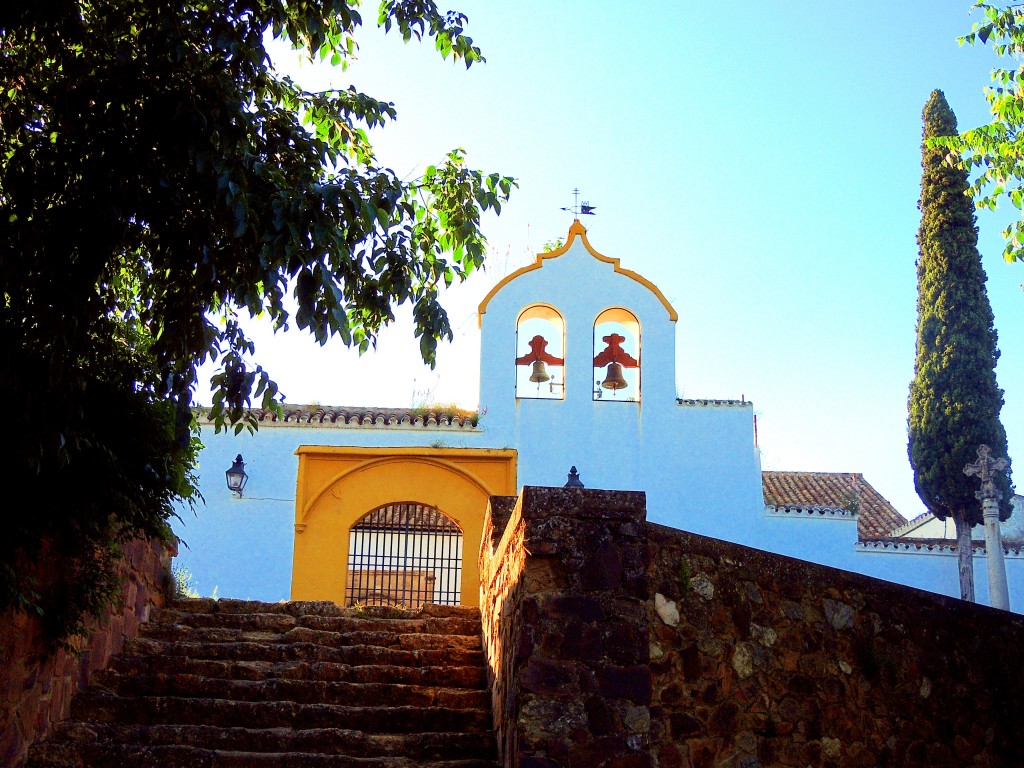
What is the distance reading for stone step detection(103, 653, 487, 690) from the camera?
6805 mm

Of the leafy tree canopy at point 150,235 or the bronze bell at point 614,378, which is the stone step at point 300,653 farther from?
the bronze bell at point 614,378

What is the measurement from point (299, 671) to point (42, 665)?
159 cm

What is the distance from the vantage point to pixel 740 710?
5.32 m

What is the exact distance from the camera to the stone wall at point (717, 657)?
490cm

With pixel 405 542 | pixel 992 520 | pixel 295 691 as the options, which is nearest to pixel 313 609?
pixel 295 691

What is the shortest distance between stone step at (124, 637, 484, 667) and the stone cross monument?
30.7 ft

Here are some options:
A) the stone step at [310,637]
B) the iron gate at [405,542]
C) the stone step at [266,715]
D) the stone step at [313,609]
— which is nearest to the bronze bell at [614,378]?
the iron gate at [405,542]

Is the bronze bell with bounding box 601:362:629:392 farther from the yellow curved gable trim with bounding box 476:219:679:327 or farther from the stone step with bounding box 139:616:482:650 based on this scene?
the stone step with bounding box 139:616:482:650

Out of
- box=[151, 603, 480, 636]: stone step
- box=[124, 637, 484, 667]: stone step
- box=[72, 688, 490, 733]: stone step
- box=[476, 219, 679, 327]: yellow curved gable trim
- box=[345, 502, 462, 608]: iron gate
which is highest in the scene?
box=[476, 219, 679, 327]: yellow curved gable trim

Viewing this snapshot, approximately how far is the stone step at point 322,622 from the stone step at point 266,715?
134 centimetres

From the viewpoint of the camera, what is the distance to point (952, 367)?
17.1 m

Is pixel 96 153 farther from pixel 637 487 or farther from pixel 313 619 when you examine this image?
pixel 637 487

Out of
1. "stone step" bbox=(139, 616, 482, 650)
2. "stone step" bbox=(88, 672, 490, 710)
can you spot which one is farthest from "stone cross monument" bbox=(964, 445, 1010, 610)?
"stone step" bbox=(88, 672, 490, 710)

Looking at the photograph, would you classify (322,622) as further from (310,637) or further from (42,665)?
(42,665)
